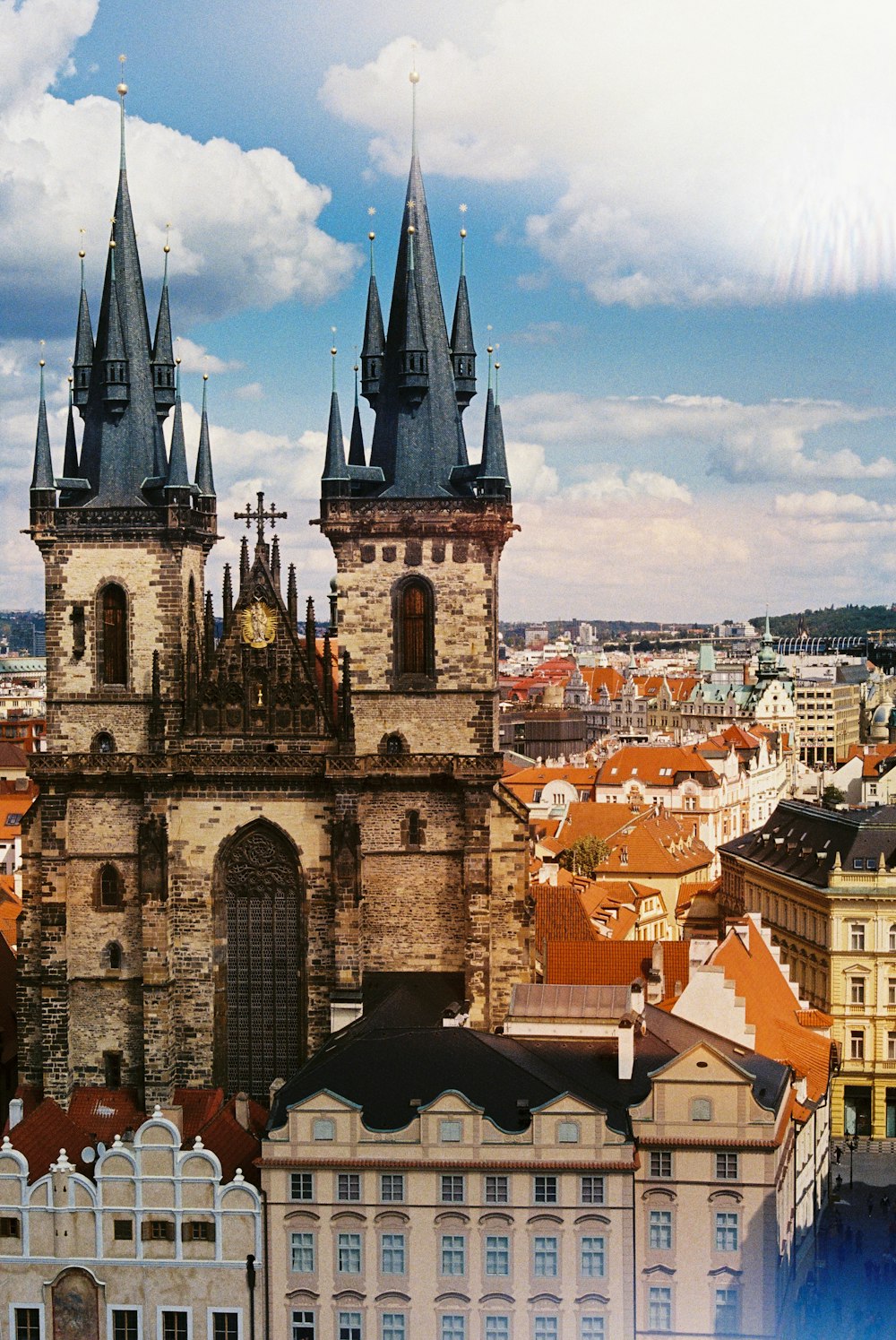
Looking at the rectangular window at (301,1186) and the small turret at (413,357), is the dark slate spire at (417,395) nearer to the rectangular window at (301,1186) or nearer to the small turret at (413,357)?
the small turret at (413,357)

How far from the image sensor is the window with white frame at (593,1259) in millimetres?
46406

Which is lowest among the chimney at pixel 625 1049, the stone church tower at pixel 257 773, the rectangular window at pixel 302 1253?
the rectangular window at pixel 302 1253

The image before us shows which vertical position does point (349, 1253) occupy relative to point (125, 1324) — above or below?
above

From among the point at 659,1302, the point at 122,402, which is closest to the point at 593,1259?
the point at 659,1302

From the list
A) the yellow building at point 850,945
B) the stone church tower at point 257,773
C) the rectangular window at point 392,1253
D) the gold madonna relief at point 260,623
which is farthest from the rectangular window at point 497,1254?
the yellow building at point 850,945

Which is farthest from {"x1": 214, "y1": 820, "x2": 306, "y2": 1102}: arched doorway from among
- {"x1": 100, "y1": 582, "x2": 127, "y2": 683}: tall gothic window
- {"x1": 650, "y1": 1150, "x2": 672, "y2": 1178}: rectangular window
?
{"x1": 650, "y1": 1150, "x2": 672, "y2": 1178}: rectangular window

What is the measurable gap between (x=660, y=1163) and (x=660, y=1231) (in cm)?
162

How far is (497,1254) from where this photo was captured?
152 feet

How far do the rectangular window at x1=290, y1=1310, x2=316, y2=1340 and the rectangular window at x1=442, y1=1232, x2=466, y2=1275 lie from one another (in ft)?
11.8

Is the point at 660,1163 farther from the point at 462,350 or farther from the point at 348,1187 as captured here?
the point at 462,350

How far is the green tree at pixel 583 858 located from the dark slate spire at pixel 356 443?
63.0 metres

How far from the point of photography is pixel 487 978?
198ft

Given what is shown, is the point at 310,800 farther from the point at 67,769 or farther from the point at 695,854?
the point at 695,854

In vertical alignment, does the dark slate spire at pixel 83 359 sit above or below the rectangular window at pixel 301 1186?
above
